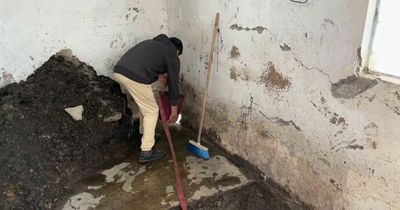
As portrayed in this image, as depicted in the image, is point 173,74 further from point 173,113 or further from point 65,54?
point 65,54

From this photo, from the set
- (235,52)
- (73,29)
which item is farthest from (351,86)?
(73,29)

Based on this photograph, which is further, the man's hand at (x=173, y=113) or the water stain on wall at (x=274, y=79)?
the man's hand at (x=173, y=113)

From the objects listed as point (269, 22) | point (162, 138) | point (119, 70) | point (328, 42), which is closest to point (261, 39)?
point (269, 22)

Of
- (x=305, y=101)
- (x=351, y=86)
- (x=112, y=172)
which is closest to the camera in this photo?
(x=351, y=86)

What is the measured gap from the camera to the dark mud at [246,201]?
276 cm

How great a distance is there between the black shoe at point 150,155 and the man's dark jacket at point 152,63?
645mm

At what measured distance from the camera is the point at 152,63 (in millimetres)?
3158

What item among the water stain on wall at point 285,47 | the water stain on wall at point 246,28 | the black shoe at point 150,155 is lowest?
the black shoe at point 150,155

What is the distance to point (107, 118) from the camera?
11.6 ft

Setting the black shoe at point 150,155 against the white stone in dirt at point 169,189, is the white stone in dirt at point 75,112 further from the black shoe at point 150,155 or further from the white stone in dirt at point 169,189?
the white stone in dirt at point 169,189

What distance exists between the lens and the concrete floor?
2.79 meters

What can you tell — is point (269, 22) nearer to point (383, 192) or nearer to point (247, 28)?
point (247, 28)

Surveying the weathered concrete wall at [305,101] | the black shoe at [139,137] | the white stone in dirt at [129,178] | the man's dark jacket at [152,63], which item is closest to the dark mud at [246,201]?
the weathered concrete wall at [305,101]

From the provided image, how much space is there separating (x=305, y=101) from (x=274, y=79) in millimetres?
345
